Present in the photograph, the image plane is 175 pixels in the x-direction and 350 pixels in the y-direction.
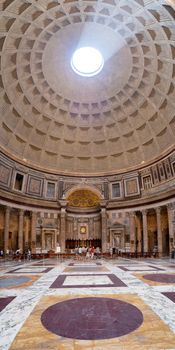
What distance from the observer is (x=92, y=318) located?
447 cm

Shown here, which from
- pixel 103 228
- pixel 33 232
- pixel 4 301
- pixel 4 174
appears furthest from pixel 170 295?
pixel 103 228

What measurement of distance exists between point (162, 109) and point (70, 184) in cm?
1736

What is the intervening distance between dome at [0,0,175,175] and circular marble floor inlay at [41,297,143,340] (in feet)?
73.5

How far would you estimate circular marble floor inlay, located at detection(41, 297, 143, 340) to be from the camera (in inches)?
150

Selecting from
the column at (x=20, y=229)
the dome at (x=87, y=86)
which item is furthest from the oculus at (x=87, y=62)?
the column at (x=20, y=229)

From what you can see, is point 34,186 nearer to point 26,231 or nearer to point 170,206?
point 26,231

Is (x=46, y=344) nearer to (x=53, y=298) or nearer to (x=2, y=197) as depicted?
(x=53, y=298)

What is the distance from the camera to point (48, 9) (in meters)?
22.9

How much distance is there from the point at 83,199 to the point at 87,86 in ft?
57.8

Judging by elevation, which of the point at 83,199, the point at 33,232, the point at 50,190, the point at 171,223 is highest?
the point at 50,190

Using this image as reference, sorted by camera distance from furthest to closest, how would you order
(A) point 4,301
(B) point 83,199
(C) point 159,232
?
(B) point 83,199 → (C) point 159,232 → (A) point 4,301

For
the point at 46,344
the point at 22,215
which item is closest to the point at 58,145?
the point at 22,215

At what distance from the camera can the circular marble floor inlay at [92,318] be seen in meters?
3.81

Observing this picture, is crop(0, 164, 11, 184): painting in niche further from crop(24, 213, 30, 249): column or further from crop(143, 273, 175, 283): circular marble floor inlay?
crop(143, 273, 175, 283): circular marble floor inlay
